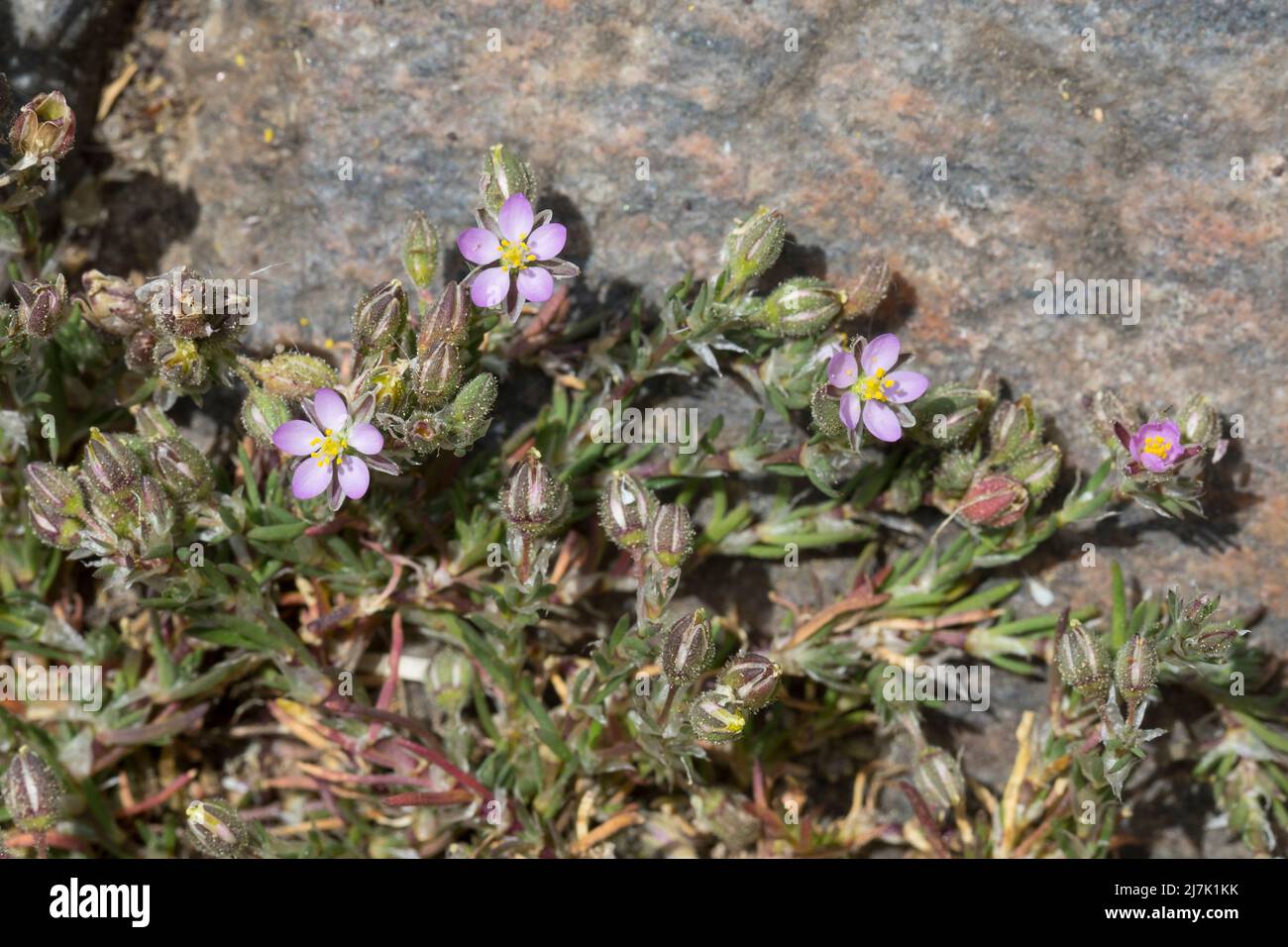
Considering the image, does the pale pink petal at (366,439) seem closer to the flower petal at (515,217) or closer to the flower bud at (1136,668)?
the flower petal at (515,217)

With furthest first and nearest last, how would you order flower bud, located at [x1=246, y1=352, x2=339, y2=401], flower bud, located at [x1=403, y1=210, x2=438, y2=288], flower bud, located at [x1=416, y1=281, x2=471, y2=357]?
flower bud, located at [x1=403, y1=210, x2=438, y2=288] < flower bud, located at [x1=246, y1=352, x2=339, y2=401] < flower bud, located at [x1=416, y1=281, x2=471, y2=357]

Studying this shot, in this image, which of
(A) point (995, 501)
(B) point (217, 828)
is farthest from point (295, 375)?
(A) point (995, 501)

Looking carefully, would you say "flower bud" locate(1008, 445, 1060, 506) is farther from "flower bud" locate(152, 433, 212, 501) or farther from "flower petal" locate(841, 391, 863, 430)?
"flower bud" locate(152, 433, 212, 501)

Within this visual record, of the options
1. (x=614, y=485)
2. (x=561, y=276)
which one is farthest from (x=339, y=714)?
(x=561, y=276)

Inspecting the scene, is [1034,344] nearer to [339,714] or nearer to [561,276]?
[561,276]

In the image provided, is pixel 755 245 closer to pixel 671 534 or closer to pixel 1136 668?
pixel 671 534

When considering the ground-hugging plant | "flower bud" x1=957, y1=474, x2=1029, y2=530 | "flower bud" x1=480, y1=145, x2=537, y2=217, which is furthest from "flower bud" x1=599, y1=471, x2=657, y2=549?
"flower bud" x1=957, y1=474, x2=1029, y2=530
